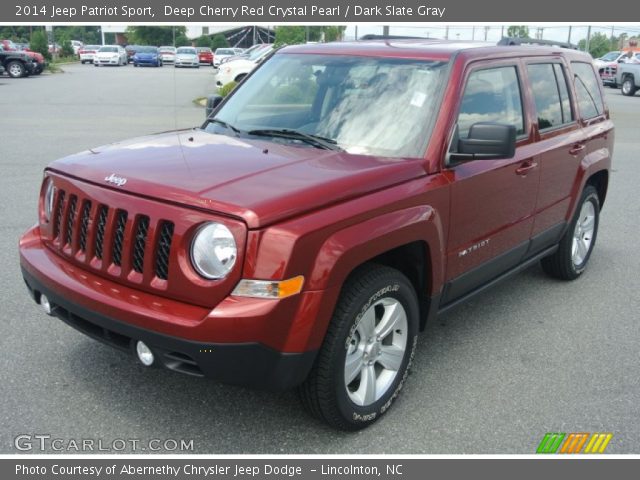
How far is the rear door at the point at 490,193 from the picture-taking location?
12.6ft

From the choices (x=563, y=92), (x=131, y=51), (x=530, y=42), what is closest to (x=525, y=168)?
(x=563, y=92)

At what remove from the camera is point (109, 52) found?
1969 inches

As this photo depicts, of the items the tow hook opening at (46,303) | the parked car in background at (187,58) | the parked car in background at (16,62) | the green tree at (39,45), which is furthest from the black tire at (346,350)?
the parked car in background at (187,58)

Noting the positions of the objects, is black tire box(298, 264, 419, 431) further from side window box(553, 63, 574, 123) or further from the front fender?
side window box(553, 63, 574, 123)

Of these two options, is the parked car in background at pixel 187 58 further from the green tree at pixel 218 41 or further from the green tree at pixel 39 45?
the green tree at pixel 218 41

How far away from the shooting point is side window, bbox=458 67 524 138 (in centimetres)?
397

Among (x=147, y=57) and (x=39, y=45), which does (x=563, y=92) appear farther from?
(x=147, y=57)

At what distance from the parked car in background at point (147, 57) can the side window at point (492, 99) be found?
165 feet

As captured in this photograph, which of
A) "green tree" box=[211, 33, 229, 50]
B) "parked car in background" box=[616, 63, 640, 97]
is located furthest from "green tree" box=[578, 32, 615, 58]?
"parked car in background" box=[616, 63, 640, 97]

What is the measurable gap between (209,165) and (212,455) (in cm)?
138

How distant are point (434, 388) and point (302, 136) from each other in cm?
163

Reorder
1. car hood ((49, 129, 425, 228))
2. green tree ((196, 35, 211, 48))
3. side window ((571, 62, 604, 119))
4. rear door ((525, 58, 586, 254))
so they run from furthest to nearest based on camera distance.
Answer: green tree ((196, 35, 211, 48)) < side window ((571, 62, 604, 119)) < rear door ((525, 58, 586, 254)) < car hood ((49, 129, 425, 228))

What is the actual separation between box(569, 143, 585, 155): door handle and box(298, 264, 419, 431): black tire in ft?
7.46
